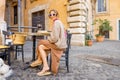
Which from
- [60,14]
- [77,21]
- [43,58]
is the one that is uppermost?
→ [60,14]

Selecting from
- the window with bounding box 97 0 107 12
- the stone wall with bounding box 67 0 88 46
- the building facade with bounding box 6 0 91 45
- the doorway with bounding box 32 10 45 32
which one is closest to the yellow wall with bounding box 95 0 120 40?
the window with bounding box 97 0 107 12

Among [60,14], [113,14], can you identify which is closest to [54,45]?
[60,14]

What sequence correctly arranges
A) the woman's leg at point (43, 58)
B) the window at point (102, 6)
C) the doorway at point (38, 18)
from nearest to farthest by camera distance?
1. the woman's leg at point (43, 58)
2. the doorway at point (38, 18)
3. the window at point (102, 6)

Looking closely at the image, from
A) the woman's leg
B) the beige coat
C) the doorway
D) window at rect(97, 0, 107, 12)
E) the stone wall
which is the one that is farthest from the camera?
window at rect(97, 0, 107, 12)

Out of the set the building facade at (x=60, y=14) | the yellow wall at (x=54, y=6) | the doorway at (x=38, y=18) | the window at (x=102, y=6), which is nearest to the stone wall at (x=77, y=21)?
the building facade at (x=60, y=14)

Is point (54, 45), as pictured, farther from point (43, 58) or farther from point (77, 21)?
point (77, 21)

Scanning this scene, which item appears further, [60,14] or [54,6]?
[54,6]

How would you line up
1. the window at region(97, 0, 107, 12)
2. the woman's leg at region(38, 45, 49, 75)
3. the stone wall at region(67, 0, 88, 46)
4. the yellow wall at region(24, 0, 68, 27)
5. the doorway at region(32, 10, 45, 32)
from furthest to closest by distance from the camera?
the window at region(97, 0, 107, 12) → the doorway at region(32, 10, 45, 32) → the yellow wall at region(24, 0, 68, 27) → the stone wall at region(67, 0, 88, 46) → the woman's leg at region(38, 45, 49, 75)

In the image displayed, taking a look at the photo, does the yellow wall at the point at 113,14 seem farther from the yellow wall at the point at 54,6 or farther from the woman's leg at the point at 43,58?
the woman's leg at the point at 43,58

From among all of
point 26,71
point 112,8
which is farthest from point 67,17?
point 112,8

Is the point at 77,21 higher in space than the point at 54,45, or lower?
higher

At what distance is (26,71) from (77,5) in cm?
700

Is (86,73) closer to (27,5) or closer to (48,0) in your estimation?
(48,0)

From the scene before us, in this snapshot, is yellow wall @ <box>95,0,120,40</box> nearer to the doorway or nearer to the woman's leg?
the doorway
